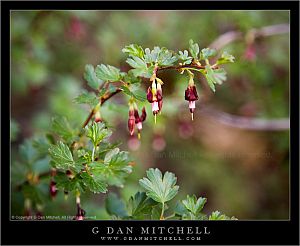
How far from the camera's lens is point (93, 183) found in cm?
105

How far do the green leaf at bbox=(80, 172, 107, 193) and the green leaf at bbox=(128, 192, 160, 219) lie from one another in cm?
14

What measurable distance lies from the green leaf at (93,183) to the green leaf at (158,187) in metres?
0.11

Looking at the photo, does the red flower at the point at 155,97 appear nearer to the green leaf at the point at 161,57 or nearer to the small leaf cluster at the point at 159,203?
the green leaf at the point at 161,57

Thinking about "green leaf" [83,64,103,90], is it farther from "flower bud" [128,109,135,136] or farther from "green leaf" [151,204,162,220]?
"green leaf" [151,204,162,220]

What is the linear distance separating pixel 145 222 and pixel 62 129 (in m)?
0.35

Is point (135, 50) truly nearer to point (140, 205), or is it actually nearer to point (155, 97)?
point (155, 97)

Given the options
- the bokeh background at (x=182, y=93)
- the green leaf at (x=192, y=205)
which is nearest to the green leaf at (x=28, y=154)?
the bokeh background at (x=182, y=93)

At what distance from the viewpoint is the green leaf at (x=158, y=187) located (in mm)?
1098

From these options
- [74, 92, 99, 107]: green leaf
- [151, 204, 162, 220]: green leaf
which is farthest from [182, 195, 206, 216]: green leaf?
[74, 92, 99, 107]: green leaf

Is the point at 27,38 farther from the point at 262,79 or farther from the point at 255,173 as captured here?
the point at 255,173

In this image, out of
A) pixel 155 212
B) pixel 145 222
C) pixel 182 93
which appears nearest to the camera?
pixel 155 212

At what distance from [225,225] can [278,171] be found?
1.06m

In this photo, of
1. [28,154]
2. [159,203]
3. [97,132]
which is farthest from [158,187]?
[28,154]

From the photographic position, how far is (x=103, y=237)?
132cm
